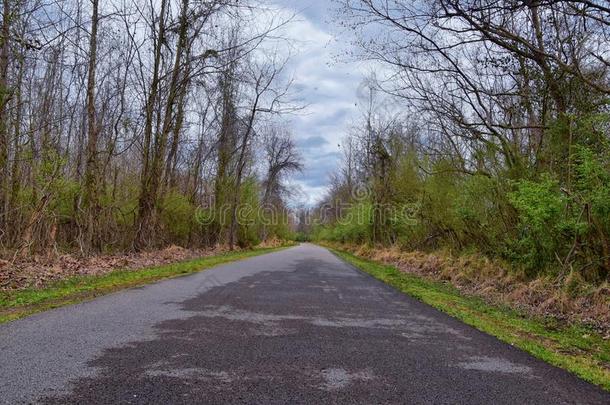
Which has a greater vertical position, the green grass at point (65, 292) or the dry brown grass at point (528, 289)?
the dry brown grass at point (528, 289)

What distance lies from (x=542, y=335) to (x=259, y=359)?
4.50m

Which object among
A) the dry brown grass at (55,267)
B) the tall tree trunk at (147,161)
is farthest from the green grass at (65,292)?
the tall tree trunk at (147,161)

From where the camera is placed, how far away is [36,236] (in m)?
13.4

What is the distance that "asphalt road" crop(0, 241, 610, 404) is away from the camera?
3.75 metres

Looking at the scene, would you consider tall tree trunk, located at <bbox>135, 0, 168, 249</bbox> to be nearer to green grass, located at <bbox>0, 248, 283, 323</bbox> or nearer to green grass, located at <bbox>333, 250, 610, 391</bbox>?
green grass, located at <bbox>0, 248, 283, 323</bbox>

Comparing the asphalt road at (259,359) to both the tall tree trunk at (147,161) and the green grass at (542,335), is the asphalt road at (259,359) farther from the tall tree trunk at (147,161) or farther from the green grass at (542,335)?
the tall tree trunk at (147,161)

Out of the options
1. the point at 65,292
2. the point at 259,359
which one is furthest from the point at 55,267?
the point at 259,359

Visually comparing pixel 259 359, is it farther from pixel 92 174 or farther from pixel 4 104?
pixel 92 174

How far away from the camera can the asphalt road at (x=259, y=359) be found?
3746 mm

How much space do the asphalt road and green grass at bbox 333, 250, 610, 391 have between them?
0.98 feet

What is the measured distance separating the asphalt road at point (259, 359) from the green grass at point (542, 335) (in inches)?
11.7

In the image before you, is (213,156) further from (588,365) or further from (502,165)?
(588,365)

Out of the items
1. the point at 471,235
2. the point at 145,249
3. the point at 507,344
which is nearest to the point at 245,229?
the point at 145,249

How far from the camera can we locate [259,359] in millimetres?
4734
